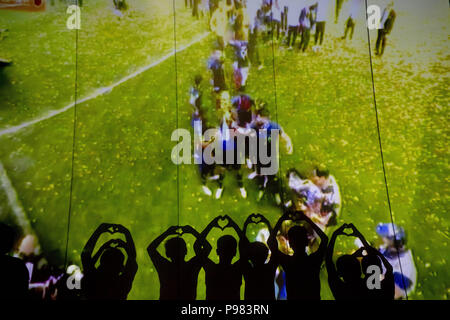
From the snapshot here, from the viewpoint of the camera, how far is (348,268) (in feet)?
8.71

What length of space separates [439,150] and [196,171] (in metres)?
2.70

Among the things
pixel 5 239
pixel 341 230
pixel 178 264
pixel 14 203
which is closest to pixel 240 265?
pixel 178 264

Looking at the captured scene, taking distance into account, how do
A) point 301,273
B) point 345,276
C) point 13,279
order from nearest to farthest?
point 13,279 < point 301,273 < point 345,276

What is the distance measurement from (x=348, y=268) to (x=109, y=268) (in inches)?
88.5

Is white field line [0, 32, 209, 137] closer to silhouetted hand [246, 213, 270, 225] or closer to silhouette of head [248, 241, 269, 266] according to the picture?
silhouetted hand [246, 213, 270, 225]

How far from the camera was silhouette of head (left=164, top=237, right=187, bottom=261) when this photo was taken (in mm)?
2674

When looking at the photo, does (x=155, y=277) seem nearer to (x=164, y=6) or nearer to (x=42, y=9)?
(x=164, y=6)

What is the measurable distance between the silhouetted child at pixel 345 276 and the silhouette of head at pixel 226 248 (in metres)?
0.89

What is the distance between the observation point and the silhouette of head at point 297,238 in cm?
271

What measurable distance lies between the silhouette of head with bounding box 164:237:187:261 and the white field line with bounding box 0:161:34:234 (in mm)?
1424

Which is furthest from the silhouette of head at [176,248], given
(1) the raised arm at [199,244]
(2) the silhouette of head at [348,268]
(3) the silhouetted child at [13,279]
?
(2) the silhouette of head at [348,268]

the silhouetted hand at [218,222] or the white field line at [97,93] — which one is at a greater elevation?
the white field line at [97,93]

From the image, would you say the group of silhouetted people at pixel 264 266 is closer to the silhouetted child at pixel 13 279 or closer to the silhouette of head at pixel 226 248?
the silhouette of head at pixel 226 248

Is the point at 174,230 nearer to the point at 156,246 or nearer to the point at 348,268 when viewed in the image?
the point at 156,246
